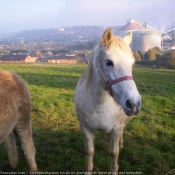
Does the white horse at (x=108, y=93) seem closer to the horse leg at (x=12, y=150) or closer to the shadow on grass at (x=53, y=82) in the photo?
the horse leg at (x=12, y=150)

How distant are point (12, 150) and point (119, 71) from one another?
2.72m

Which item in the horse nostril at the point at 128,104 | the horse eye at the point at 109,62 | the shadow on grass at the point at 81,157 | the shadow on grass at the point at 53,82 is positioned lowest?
the shadow on grass at the point at 81,157

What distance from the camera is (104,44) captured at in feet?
9.64

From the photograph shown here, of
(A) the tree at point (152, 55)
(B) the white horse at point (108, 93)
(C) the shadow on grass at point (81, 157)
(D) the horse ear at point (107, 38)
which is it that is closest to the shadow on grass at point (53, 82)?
(C) the shadow on grass at point (81, 157)

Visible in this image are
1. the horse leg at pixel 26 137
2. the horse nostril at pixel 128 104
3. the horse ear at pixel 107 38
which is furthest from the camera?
the horse leg at pixel 26 137

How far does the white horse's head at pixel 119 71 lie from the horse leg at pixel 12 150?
7.40 feet

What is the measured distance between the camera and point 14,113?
3.46 meters

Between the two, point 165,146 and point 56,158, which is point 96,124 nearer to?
point 56,158

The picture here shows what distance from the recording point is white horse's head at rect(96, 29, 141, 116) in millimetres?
2549

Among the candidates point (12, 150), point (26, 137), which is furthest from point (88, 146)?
point (12, 150)

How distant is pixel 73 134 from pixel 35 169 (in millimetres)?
1812

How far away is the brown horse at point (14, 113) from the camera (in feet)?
10.9

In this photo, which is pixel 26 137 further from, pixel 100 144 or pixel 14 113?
pixel 100 144

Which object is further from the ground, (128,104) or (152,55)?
(152,55)
